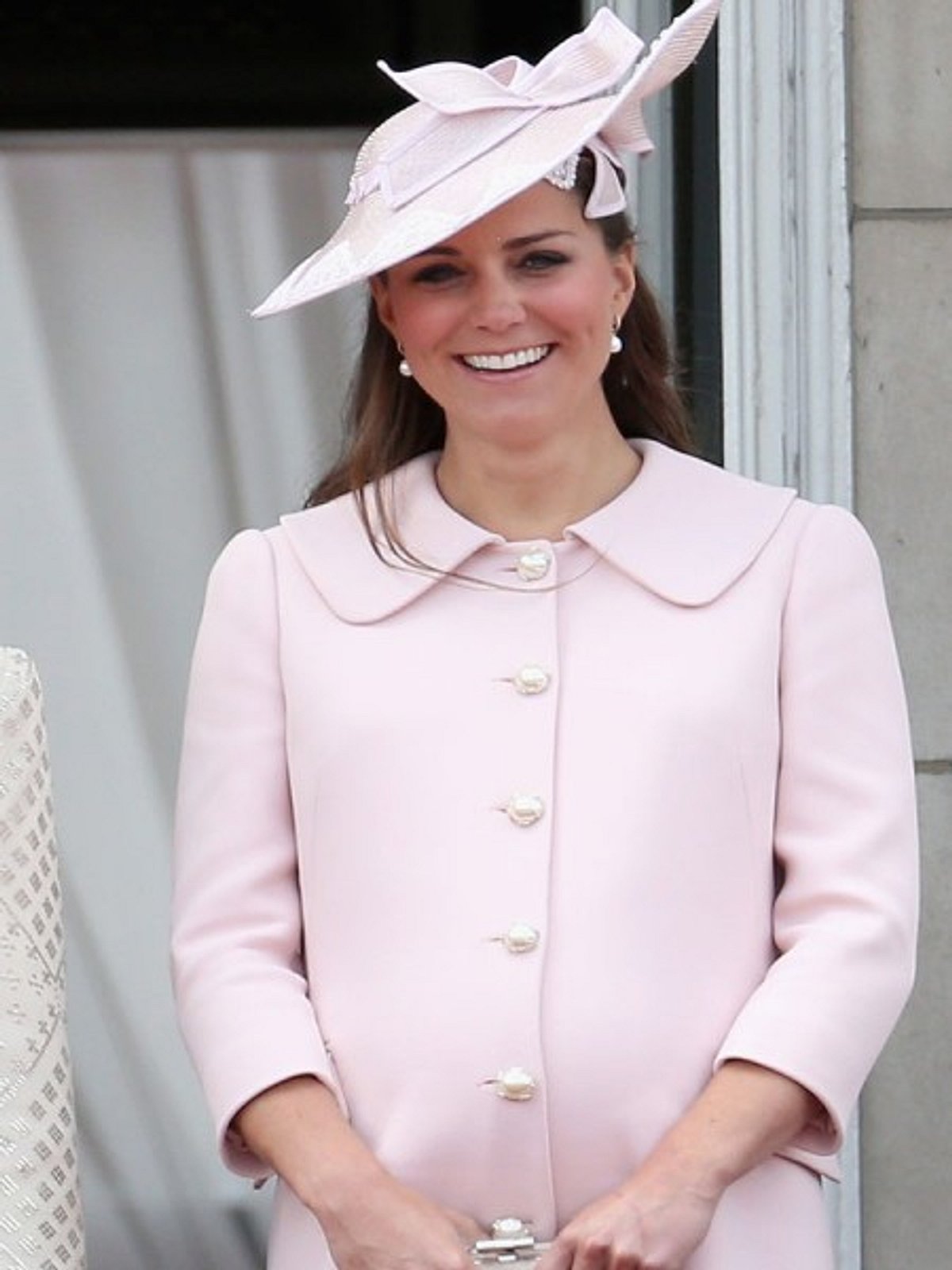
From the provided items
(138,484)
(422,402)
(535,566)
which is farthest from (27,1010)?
(138,484)

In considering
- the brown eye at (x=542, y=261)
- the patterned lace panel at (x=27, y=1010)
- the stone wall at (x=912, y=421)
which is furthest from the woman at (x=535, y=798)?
the stone wall at (x=912, y=421)

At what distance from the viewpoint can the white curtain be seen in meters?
4.16

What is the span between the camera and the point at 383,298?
2.98 metres

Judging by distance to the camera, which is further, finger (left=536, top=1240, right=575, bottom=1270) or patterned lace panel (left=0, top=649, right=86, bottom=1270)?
patterned lace panel (left=0, top=649, right=86, bottom=1270)

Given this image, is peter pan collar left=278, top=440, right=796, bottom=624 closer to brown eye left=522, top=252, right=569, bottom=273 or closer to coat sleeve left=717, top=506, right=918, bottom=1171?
coat sleeve left=717, top=506, right=918, bottom=1171

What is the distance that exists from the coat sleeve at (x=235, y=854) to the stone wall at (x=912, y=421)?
3.82 ft

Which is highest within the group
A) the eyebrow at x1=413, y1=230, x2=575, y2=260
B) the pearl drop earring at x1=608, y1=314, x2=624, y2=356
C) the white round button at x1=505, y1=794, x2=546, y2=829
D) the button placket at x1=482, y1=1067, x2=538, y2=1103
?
the eyebrow at x1=413, y1=230, x2=575, y2=260

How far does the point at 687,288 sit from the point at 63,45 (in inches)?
30.8

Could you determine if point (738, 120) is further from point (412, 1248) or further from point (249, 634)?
point (412, 1248)

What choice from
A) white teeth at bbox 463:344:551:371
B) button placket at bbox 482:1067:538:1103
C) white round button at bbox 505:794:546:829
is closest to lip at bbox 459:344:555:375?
white teeth at bbox 463:344:551:371

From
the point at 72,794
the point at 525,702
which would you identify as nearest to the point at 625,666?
the point at 525,702

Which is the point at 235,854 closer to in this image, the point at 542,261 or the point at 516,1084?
the point at 516,1084

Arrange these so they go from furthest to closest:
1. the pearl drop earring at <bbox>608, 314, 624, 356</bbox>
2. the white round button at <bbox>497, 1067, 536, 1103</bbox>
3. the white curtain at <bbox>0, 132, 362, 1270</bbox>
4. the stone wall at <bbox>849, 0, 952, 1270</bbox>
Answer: the white curtain at <bbox>0, 132, 362, 1270</bbox> → the stone wall at <bbox>849, 0, 952, 1270</bbox> → the pearl drop earring at <bbox>608, 314, 624, 356</bbox> → the white round button at <bbox>497, 1067, 536, 1103</bbox>

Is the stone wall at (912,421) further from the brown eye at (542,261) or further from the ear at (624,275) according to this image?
the brown eye at (542,261)
